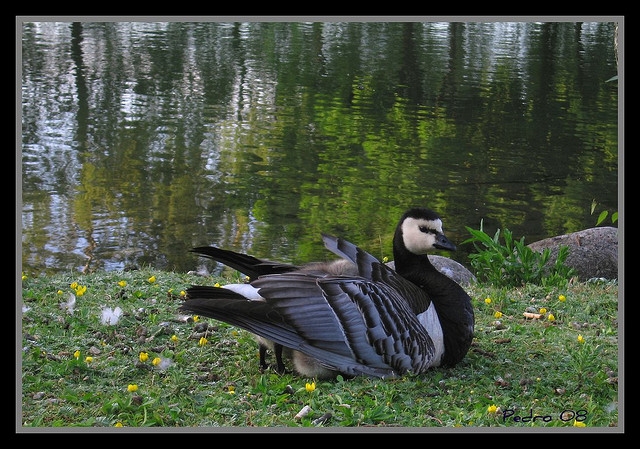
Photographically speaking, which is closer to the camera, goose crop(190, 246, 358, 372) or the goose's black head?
goose crop(190, 246, 358, 372)

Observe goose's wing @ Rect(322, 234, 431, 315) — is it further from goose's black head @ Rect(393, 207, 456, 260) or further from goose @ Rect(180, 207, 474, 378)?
goose's black head @ Rect(393, 207, 456, 260)

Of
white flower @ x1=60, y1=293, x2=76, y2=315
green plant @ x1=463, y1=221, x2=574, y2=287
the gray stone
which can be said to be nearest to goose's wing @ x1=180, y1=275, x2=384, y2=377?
white flower @ x1=60, y1=293, x2=76, y2=315

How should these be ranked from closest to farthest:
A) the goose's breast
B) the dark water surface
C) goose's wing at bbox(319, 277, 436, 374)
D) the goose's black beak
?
goose's wing at bbox(319, 277, 436, 374) → the goose's breast → the goose's black beak → the dark water surface

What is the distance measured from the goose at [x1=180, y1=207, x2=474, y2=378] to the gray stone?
4021 millimetres

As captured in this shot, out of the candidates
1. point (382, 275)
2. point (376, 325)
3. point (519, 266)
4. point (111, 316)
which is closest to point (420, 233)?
point (382, 275)

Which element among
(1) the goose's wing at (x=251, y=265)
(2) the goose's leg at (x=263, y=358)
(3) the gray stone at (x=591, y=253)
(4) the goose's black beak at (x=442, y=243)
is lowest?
(3) the gray stone at (x=591, y=253)

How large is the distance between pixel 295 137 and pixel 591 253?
7982mm

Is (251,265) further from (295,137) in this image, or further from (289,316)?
(295,137)

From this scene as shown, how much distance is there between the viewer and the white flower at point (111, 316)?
21.8ft

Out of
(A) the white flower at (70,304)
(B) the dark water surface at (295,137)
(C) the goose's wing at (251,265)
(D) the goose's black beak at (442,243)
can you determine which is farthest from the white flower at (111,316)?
(B) the dark water surface at (295,137)

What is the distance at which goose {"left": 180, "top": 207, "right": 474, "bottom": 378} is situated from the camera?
5508 mm

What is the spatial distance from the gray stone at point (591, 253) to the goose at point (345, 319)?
158 inches

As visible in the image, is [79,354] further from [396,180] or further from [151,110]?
[151,110]

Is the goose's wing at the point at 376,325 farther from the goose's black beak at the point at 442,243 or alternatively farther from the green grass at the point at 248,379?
the goose's black beak at the point at 442,243
